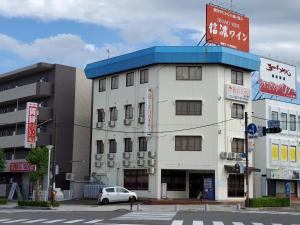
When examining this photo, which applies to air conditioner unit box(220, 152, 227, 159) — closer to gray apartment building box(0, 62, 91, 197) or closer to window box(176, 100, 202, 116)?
window box(176, 100, 202, 116)

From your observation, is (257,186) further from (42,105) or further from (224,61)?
(42,105)

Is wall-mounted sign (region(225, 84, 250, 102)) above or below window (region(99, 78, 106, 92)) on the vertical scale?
below

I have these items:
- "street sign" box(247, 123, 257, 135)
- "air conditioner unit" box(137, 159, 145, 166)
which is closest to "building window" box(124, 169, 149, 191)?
"air conditioner unit" box(137, 159, 145, 166)

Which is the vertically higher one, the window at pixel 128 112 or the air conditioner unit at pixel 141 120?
the window at pixel 128 112

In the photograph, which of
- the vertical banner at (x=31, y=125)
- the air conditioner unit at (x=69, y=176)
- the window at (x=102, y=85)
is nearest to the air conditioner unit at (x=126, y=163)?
the air conditioner unit at (x=69, y=176)

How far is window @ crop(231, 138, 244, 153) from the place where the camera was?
45.1m

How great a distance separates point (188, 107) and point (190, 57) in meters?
4.39

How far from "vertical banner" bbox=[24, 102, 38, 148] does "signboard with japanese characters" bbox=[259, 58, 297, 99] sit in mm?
22589

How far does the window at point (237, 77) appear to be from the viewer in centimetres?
4600

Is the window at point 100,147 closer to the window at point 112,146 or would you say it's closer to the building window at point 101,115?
the window at point 112,146

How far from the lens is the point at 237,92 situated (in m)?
45.4

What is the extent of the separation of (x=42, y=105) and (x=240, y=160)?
75.3 ft

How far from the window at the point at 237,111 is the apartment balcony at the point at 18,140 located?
19.9 meters

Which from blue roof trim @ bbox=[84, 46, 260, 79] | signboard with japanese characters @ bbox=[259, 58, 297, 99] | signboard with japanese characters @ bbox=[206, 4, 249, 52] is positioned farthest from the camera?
signboard with japanese characters @ bbox=[259, 58, 297, 99]
